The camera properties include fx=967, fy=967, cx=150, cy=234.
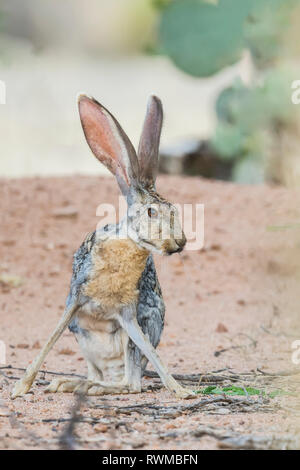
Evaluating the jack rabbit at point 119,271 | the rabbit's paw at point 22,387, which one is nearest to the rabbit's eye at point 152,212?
the jack rabbit at point 119,271

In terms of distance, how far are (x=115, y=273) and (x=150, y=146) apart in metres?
0.59

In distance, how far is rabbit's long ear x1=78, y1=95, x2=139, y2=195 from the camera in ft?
13.9

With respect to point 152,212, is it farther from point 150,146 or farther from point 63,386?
point 63,386

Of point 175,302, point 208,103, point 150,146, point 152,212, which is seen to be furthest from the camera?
point 208,103

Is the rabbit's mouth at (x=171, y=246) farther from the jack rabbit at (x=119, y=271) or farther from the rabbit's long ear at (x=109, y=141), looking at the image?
the rabbit's long ear at (x=109, y=141)

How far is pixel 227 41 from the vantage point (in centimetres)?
1130

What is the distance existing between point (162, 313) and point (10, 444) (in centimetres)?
155

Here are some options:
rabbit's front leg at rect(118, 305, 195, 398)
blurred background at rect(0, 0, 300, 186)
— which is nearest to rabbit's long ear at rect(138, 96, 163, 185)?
rabbit's front leg at rect(118, 305, 195, 398)

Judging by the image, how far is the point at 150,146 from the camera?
14.3 ft

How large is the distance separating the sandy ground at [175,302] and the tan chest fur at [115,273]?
1.45 feet

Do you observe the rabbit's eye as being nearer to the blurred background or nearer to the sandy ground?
the sandy ground

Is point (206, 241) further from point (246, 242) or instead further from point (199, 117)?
point (199, 117)

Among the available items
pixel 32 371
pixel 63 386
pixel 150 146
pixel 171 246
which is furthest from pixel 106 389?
pixel 150 146
